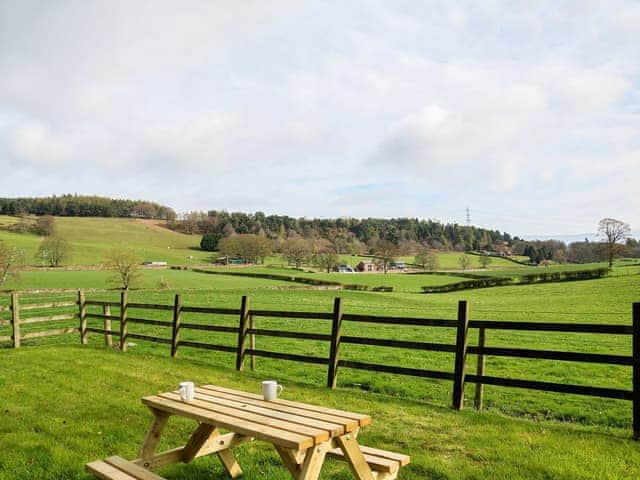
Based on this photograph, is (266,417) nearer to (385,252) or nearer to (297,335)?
(297,335)

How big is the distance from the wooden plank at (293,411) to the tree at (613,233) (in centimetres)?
6702

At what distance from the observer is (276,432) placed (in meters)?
3.32

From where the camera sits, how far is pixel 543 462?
4.88 meters

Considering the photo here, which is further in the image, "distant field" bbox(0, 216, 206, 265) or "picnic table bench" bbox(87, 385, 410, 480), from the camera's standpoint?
"distant field" bbox(0, 216, 206, 265)

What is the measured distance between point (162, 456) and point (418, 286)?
52618 millimetres

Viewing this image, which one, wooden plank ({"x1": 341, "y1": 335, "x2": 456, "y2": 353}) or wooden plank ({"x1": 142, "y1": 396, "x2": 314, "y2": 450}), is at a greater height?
wooden plank ({"x1": 142, "y1": 396, "x2": 314, "y2": 450})

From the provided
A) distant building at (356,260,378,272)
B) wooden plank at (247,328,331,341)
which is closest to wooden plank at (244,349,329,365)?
wooden plank at (247,328,331,341)

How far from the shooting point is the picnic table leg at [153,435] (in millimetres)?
4350

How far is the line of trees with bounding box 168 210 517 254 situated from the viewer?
122125mm

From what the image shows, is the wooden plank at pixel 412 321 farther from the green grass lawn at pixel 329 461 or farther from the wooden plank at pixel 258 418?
the wooden plank at pixel 258 418

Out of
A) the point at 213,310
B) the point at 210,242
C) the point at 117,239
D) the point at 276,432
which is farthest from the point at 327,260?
the point at 276,432

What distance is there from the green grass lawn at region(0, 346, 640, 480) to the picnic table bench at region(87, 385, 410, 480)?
0.43m

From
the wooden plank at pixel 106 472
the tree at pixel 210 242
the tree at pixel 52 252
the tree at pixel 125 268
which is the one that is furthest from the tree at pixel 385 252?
the wooden plank at pixel 106 472

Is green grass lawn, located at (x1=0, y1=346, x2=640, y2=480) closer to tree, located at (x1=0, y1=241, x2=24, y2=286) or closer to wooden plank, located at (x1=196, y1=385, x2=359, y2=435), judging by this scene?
wooden plank, located at (x1=196, y1=385, x2=359, y2=435)
